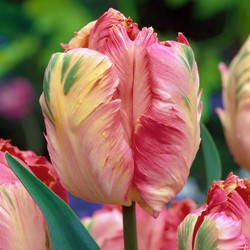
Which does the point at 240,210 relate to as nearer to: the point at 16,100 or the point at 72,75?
the point at 72,75

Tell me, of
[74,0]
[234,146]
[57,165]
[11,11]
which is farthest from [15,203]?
[11,11]

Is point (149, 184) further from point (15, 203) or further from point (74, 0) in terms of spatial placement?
point (74, 0)

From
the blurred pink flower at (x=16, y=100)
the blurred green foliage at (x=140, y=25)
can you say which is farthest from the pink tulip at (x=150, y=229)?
the blurred pink flower at (x=16, y=100)

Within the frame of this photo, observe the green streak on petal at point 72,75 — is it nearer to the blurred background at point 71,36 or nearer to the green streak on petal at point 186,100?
the green streak on petal at point 186,100

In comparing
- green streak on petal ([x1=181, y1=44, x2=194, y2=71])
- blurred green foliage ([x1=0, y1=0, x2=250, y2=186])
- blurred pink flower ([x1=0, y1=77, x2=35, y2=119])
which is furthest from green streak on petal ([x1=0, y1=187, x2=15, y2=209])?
blurred pink flower ([x1=0, y1=77, x2=35, y2=119])

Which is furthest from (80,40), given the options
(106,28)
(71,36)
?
(71,36)
